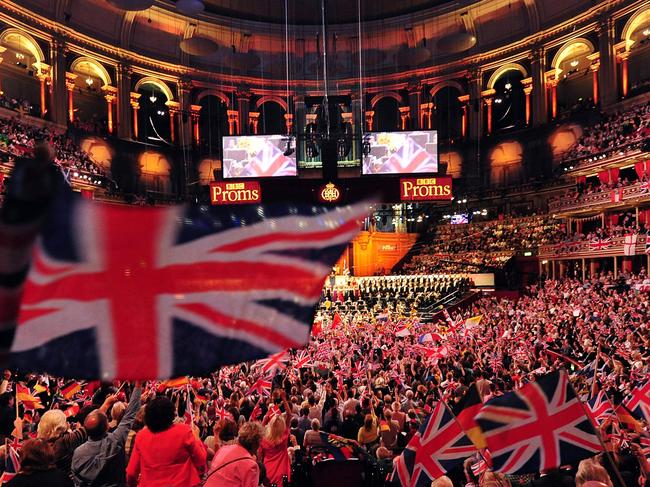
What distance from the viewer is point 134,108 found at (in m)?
40.2

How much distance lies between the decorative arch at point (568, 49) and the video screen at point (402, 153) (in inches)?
556

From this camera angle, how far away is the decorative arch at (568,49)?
36.6 meters

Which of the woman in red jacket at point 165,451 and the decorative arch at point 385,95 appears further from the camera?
the decorative arch at point 385,95

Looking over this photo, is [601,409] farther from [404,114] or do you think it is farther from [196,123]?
[196,123]

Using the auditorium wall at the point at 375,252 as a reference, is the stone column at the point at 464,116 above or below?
above

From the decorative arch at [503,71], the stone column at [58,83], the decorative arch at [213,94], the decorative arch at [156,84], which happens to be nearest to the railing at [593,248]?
the decorative arch at [503,71]

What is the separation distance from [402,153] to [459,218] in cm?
1356

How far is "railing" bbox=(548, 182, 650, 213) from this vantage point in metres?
28.6

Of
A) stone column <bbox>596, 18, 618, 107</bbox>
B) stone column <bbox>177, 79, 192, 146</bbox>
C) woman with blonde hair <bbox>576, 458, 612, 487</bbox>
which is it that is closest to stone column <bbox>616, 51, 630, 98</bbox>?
stone column <bbox>596, 18, 618, 107</bbox>

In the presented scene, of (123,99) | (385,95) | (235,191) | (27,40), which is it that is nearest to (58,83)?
(27,40)

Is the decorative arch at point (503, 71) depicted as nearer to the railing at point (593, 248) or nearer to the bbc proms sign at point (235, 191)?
the railing at point (593, 248)

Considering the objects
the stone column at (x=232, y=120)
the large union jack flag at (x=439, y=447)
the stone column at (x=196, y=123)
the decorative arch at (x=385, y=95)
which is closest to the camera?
the large union jack flag at (x=439, y=447)

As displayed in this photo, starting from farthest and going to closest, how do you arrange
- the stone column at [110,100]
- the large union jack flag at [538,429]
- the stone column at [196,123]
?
the stone column at [196,123], the stone column at [110,100], the large union jack flag at [538,429]

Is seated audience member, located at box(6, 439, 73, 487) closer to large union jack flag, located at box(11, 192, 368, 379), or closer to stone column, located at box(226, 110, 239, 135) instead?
large union jack flag, located at box(11, 192, 368, 379)
